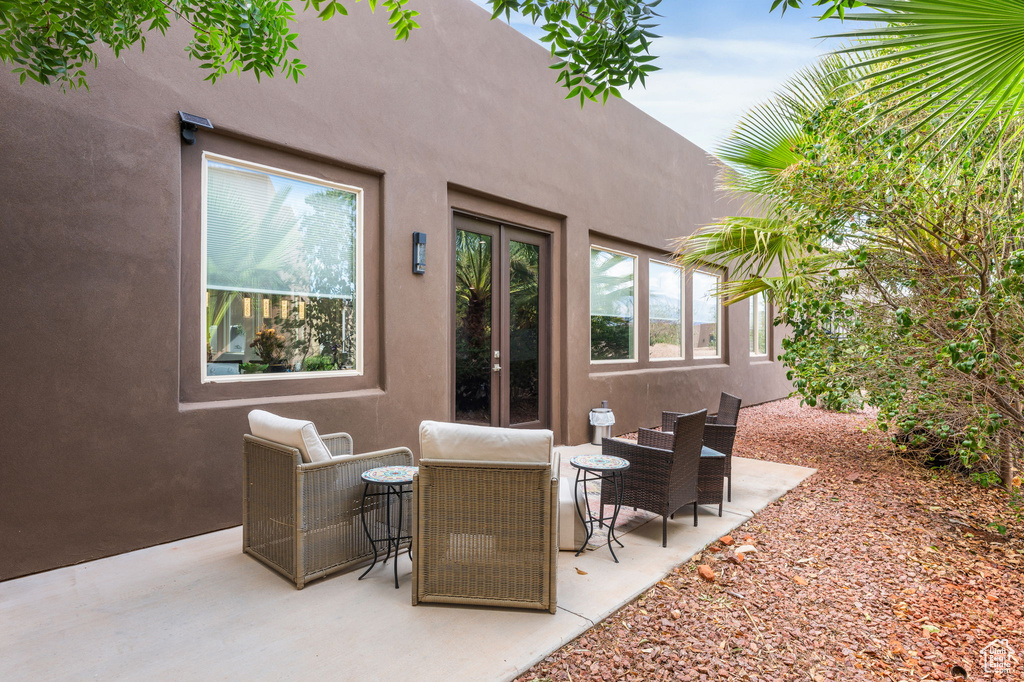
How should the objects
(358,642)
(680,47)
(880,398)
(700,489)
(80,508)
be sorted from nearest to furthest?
(358,642)
(80,508)
(700,489)
(880,398)
(680,47)

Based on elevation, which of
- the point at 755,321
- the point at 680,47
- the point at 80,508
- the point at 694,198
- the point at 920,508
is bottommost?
the point at 920,508

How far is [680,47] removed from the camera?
14.5 metres

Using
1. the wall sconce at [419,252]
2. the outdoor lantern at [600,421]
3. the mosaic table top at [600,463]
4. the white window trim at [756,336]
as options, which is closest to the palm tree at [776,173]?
the outdoor lantern at [600,421]

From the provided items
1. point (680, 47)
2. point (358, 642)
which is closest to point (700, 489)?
point (358, 642)

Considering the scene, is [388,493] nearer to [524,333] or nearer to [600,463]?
[600,463]

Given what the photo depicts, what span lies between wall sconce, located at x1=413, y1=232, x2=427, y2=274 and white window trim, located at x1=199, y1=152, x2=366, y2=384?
0.49 meters

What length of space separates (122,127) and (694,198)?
27.3 ft

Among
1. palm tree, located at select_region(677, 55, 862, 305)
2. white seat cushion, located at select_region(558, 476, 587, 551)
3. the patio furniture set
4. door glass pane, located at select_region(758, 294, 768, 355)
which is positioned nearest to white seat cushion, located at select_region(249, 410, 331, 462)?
the patio furniture set

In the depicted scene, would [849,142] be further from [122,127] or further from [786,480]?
[122,127]

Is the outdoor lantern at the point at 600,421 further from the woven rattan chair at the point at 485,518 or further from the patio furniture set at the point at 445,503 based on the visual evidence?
the woven rattan chair at the point at 485,518

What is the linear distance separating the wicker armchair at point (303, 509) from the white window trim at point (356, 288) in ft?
3.10

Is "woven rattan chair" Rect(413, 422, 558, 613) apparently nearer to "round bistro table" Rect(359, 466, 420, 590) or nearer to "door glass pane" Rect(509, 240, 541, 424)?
"round bistro table" Rect(359, 466, 420, 590)

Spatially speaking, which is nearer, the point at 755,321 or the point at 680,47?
the point at 755,321

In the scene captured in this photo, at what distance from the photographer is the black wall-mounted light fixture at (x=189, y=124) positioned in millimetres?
3705
